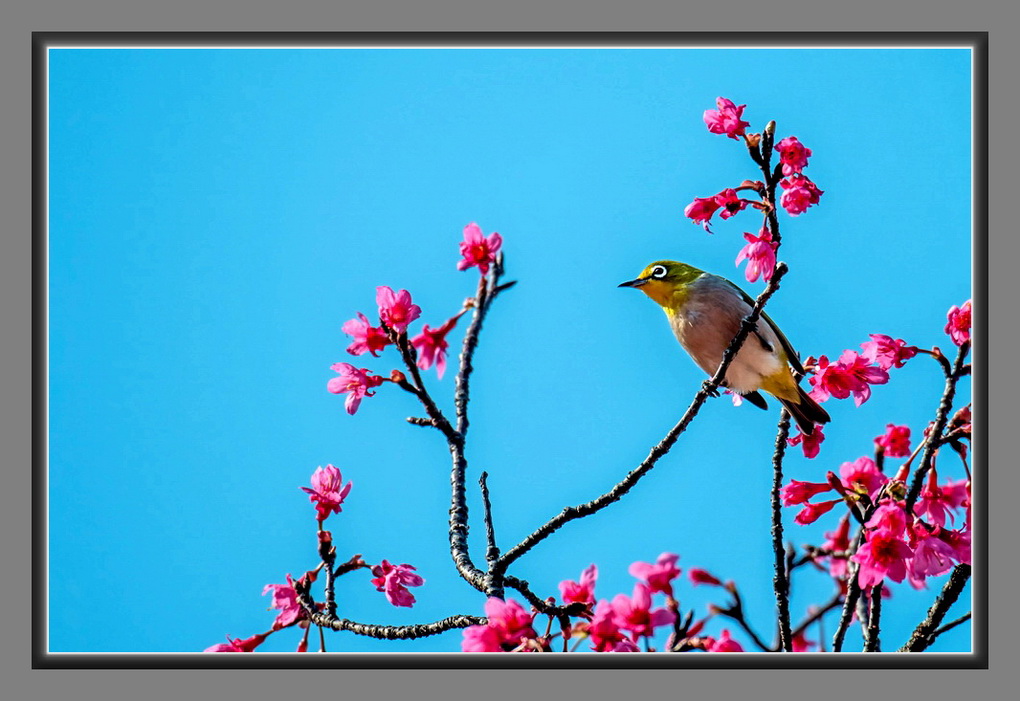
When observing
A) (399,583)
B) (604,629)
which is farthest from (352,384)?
(604,629)

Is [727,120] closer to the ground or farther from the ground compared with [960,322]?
farther from the ground

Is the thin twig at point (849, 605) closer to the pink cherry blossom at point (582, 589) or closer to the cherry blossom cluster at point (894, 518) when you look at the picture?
the cherry blossom cluster at point (894, 518)

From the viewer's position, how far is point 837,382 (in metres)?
1.97

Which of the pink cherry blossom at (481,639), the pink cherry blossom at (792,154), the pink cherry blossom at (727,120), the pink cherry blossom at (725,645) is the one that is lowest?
the pink cherry blossom at (725,645)

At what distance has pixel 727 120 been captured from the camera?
175 cm

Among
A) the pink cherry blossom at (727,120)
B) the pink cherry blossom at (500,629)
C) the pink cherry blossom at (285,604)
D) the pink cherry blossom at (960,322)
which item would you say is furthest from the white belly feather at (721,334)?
the pink cherry blossom at (285,604)

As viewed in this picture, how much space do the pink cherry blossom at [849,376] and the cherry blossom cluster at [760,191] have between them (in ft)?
0.83

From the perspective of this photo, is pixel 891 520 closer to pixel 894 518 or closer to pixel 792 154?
pixel 894 518

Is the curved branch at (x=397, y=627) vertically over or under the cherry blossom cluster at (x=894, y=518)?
under

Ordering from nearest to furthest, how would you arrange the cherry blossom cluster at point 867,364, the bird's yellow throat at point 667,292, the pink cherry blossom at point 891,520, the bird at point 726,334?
the pink cherry blossom at point 891,520
the cherry blossom cluster at point 867,364
the bird at point 726,334
the bird's yellow throat at point 667,292

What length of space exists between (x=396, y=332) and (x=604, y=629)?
63 cm

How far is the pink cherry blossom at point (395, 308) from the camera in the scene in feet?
5.32

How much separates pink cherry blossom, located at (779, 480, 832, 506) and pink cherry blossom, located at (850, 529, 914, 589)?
0.65 ft
